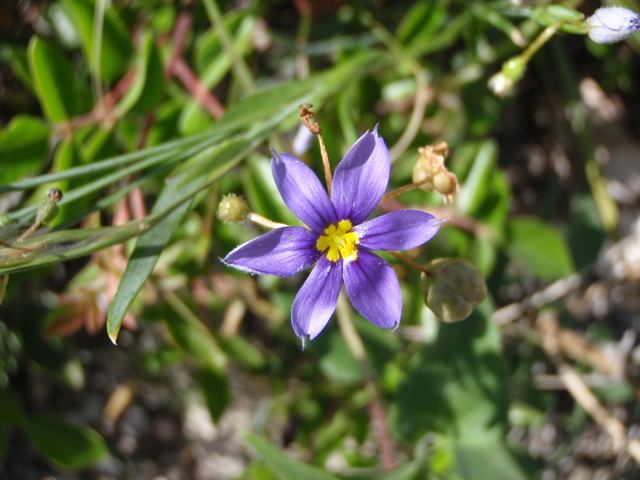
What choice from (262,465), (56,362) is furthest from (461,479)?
(56,362)

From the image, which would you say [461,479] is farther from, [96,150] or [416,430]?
[96,150]

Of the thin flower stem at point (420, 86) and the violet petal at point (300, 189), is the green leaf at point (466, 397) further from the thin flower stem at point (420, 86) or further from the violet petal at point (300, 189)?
the violet petal at point (300, 189)

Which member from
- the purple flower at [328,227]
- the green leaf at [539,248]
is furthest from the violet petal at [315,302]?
the green leaf at [539,248]

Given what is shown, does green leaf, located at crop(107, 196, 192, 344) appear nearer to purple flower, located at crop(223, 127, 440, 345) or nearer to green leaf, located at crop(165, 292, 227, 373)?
purple flower, located at crop(223, 127, 440, 345)

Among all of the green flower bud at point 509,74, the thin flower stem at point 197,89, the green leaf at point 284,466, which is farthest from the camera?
the thin flower stem at point 197,89

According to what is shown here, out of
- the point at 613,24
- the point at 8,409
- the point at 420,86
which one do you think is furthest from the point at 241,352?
the point at 613,24

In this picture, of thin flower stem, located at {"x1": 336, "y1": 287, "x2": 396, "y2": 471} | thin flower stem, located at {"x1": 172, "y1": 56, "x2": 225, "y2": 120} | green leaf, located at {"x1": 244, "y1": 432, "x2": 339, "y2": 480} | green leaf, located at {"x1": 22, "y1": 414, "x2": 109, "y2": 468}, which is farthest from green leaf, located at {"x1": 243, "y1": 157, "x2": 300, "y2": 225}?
green leaf, located at {"x1": 22, "y1": 414, "x2": 109, "y2": 468}

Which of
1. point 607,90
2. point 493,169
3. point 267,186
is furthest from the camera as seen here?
point 607,90
